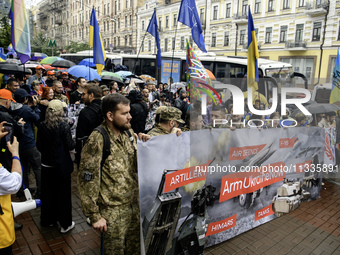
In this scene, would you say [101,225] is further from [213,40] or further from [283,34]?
[213,40]

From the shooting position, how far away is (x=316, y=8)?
87.3ft

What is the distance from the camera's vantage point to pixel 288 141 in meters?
3.99

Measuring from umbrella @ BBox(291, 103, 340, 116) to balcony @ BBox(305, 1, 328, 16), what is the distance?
86.8ft

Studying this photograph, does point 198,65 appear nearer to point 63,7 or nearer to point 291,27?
point 291,27

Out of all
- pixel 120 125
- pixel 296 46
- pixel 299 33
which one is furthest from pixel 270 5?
pixel 120 125

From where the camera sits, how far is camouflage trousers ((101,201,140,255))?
2.44m

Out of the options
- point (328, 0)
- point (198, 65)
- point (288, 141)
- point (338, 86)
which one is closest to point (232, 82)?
point (288, 141)

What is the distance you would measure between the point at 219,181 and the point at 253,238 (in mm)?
1125

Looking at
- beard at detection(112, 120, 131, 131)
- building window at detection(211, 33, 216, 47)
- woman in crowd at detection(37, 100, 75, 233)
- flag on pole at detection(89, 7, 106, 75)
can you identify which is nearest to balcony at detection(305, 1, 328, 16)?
building window at detection(211, 33, 216, 47)

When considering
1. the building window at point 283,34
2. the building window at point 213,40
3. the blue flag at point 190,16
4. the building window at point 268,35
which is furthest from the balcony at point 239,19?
the blue flag at point 190,16

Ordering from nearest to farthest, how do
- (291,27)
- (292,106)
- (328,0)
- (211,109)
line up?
(211,109) < (292,106) < (328,0) < (291,27)

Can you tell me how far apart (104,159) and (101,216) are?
0.50m

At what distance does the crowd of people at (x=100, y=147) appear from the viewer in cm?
234

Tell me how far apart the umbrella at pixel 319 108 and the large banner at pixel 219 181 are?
0.96 ft
